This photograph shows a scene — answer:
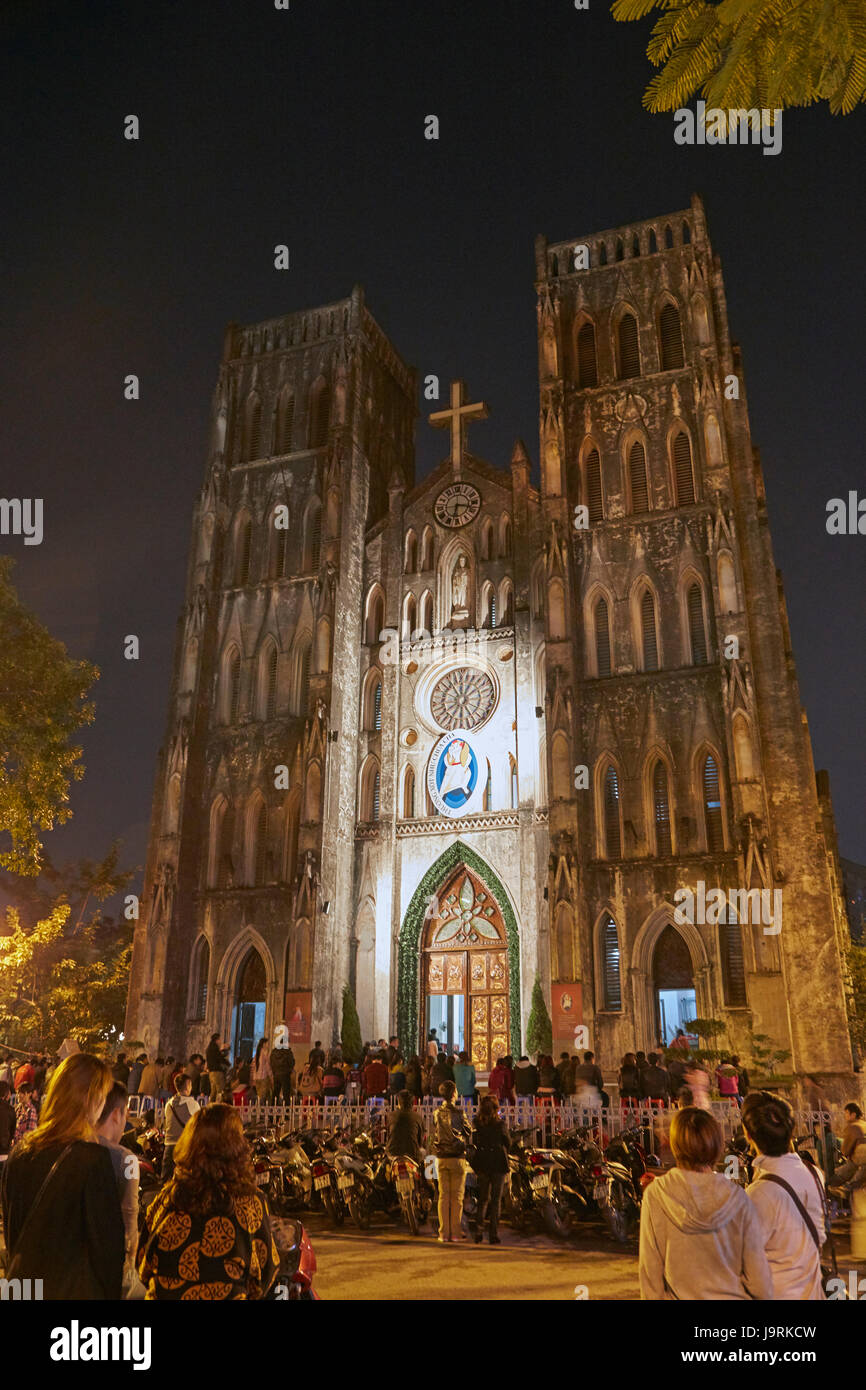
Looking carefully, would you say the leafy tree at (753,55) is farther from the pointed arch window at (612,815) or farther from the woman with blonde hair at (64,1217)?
the pointed arch window at (612,815)

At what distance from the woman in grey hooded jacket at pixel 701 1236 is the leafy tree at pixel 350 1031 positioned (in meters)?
23.2

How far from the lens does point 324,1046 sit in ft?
88.8

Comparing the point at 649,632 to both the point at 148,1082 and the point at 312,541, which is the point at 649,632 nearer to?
the point at 312,541

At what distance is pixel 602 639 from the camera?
95.6ft

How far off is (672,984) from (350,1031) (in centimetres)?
858

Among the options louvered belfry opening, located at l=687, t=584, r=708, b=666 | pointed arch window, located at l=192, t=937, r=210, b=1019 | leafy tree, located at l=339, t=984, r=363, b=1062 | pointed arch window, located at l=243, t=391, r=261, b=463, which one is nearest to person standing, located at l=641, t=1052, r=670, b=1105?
leafy tree, located at l=339, t=984, r=363, b=1062

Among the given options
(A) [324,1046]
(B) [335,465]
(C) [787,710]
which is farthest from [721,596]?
(A) [324,1046]

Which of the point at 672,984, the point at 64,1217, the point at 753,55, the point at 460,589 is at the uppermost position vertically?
the point at 460,589

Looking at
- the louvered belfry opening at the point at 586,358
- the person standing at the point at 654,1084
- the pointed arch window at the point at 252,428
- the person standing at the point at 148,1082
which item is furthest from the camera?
the pointed arch window at the point at 252,428

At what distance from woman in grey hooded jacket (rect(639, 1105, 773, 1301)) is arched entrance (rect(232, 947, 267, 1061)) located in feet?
85.4

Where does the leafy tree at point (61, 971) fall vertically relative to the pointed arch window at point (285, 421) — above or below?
below

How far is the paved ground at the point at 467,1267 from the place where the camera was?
8562mm

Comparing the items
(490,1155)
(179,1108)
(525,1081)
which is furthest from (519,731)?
(179,1108)

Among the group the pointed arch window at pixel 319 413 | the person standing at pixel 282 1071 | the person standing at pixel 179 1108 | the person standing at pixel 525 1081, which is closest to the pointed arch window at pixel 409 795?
the person standing at pixel 282 1071
